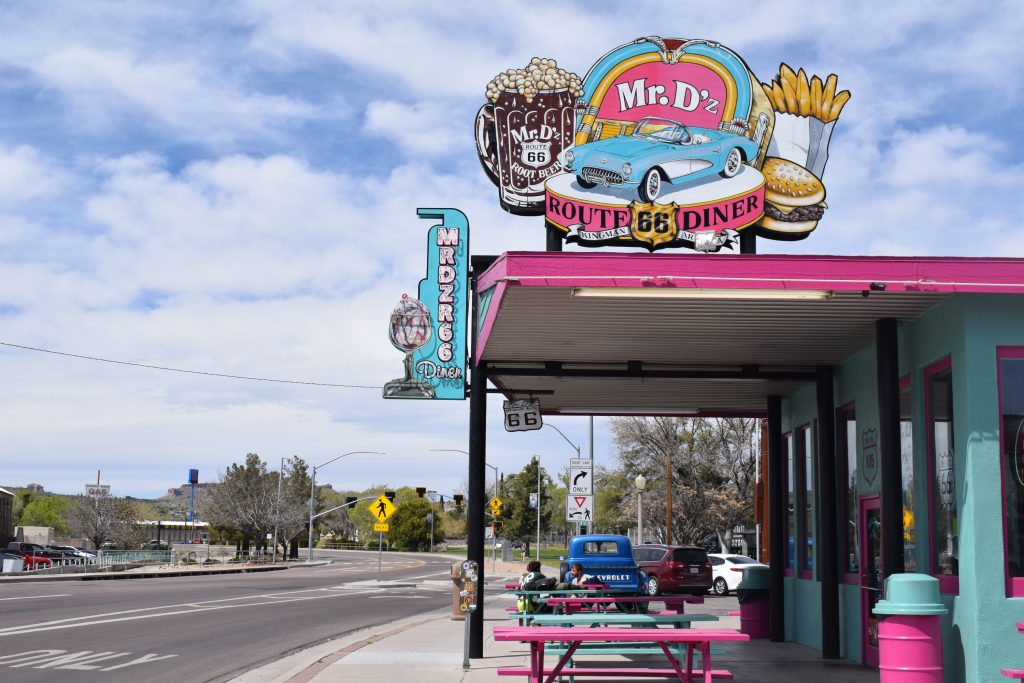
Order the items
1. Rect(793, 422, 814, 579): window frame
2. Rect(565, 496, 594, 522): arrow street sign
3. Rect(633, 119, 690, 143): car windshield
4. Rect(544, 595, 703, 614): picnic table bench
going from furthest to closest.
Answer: Rect(565, 496, 594, 522): arrow street sign, Rect(633, 119, 690, 143): car windshield, Rect(793, 422, 814, 579): window frame, Rect(544, 595, 703, 614): picnic table bench

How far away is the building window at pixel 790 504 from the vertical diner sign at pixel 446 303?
5.93m

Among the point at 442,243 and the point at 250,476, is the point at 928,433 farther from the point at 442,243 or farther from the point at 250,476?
the point at 250,476

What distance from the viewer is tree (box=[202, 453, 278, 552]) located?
74562mm

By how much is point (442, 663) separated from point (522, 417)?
4.62 meters

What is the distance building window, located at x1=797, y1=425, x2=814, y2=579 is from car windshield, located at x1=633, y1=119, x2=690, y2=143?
5.17 metres

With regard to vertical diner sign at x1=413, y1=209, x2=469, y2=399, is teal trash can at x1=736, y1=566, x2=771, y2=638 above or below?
below

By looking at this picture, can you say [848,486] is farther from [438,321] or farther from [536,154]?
[536,154]

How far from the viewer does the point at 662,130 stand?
18.2 meters

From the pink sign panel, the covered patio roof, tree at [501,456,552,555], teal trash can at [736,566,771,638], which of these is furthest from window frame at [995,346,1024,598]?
tree at [501,456,552,555]

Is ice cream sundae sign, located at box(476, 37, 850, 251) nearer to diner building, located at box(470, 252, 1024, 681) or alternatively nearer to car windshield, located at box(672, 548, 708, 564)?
diner building, located at box(470, 252, 1024, 681)

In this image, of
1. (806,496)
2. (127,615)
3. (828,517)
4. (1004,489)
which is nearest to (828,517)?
(828,517)

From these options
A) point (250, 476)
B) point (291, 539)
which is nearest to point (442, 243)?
point (250, 476)

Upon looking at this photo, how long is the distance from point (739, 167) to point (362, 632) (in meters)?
11.4

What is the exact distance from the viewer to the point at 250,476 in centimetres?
7581
